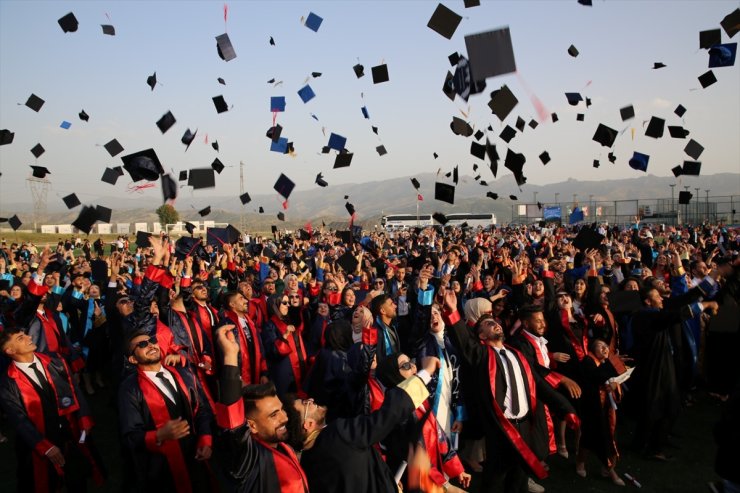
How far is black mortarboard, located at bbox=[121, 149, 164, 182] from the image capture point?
9874 millimetres

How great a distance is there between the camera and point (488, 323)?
177 inches

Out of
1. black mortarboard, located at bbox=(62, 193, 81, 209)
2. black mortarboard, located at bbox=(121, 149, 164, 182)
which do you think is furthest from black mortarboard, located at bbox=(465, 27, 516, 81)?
black mortarboard, located at bbox=(62, 193, 81, 209)

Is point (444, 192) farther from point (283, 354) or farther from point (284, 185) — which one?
point (283, 354)

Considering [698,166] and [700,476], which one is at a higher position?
[698,166]

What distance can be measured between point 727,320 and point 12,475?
7324 mm

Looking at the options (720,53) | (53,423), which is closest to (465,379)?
(53,423)

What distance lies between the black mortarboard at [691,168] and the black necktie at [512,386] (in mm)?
10897

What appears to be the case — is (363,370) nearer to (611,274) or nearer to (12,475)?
(12,475)

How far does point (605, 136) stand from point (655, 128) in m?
1.01

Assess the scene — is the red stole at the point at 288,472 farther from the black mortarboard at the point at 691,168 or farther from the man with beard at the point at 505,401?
the black mortarboard at the point at 691,168

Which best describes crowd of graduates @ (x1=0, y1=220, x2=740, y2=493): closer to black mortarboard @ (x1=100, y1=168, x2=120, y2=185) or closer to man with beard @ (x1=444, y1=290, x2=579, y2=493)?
man with beard @ (x1=444, y1=290, x2=579, y2=493)

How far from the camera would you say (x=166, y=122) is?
1256 centimetres

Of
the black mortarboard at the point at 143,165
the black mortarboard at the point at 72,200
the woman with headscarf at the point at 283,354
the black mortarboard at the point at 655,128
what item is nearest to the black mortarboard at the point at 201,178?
the black mortarboard at the point at 143,165

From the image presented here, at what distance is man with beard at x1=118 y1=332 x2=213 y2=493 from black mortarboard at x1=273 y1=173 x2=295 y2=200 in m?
10.4
